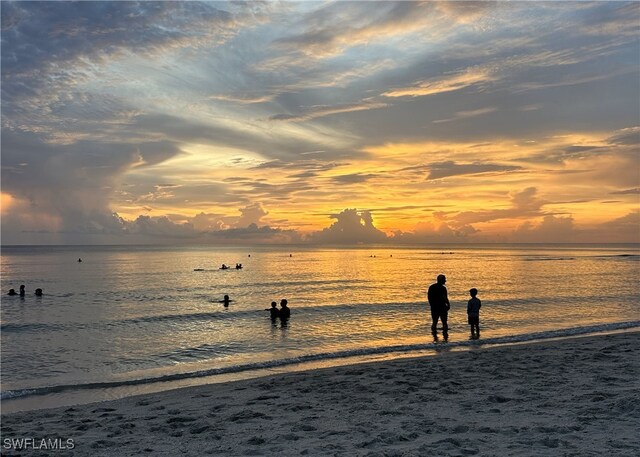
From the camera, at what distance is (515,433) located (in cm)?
706

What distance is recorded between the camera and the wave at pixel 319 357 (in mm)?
13141

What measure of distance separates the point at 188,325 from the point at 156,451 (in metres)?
19.2

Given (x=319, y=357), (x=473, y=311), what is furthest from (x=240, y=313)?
(x=473, y=311)

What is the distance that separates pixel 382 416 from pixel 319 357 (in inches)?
319

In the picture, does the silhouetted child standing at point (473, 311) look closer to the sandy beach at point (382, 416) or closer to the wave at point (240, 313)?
the sandy beach at point (382, 416)

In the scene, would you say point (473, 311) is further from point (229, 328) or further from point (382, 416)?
point (382, 416)

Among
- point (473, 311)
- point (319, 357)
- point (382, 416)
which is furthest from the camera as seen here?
point (473, 311)

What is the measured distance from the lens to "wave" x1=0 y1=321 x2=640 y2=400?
517 inches

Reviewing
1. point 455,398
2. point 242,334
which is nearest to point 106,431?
point 455,398

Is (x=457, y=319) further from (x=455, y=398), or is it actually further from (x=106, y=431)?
(x=106, y=431)

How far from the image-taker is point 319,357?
16.3m

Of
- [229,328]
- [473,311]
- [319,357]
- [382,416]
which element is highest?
[473,311]

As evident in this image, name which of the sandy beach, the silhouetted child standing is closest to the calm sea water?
the silhouetted child standing

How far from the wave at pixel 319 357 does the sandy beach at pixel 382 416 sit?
2.40 meters
